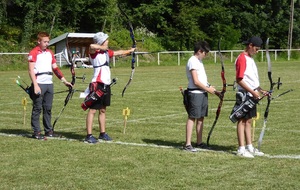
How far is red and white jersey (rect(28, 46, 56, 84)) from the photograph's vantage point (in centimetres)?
1148

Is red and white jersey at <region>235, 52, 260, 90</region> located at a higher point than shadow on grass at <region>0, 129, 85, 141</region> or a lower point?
higher

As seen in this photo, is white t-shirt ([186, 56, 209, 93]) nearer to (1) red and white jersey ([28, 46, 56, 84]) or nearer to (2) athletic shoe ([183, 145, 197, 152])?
(2) athletic shoe ([183, 145, 197, 152])

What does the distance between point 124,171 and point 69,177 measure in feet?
2.59

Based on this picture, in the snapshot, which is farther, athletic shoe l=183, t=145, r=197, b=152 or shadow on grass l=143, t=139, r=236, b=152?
shadow on grass l=143, t=139, r=236, b=152

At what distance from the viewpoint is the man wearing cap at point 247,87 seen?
9672 mm

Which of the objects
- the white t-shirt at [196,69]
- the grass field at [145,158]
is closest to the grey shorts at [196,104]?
the white t-shirt at [196,69]

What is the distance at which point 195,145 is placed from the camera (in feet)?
35.7

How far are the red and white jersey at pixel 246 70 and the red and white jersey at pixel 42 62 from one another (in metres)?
3.67

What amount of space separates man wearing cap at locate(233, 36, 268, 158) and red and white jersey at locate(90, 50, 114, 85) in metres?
2.44

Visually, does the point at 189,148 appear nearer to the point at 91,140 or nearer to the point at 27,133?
the point at 91,140

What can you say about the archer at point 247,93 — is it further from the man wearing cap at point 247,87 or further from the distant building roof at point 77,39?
the distant building roof at point 77,39

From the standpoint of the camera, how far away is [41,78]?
38.1 feet

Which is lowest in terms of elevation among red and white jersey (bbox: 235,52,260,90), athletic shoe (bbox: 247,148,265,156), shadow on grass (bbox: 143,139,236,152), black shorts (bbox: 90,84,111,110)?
shadow on grass (bbox: 143,139,236,152)

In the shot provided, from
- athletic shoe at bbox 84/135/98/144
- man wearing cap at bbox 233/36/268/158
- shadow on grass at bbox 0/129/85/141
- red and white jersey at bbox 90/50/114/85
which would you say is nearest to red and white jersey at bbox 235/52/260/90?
man wearing cap at bbox 233/36/268/158
